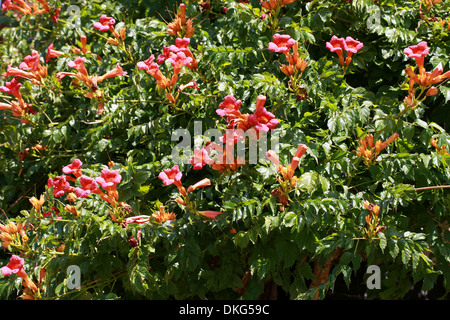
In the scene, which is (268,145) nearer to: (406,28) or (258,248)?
(258,248)

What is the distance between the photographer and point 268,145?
291cm

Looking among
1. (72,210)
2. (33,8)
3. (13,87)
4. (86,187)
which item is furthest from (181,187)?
(33,8)

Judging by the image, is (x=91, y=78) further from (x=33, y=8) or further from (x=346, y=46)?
(x=346, y=46)

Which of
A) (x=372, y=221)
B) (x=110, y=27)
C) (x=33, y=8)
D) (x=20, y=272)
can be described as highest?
(x=33, y=8)

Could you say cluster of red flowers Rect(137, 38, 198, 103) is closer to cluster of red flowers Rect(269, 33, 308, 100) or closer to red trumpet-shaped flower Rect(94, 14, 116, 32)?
cluster of red flowers Rect(269, 33, 308, 100)

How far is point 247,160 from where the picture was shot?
279cm

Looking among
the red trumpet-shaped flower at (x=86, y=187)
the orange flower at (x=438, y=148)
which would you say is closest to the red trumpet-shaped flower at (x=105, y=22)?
the red trumpet-shaped flower at (x=86, y=187)

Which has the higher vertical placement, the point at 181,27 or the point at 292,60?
the point at 181,27

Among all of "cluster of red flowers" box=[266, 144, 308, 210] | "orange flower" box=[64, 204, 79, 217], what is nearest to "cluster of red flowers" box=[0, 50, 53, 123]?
"orange flower" box=[64, 204, 79, 217]

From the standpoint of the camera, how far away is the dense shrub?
8.93 feet

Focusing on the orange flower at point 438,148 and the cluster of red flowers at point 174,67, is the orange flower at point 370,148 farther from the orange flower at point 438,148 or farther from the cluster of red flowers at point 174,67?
the cluster of red flowers at point 174,67

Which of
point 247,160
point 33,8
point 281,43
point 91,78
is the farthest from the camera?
point 33,8

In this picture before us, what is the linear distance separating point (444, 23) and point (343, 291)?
113 inches
